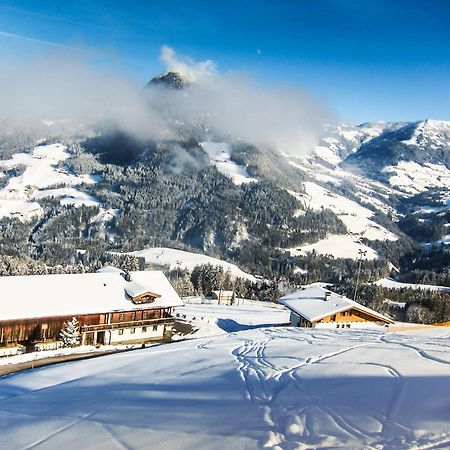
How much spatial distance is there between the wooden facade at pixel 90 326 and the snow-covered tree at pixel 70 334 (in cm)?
90

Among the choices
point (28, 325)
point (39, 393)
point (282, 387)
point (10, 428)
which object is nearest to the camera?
point (10, 428)

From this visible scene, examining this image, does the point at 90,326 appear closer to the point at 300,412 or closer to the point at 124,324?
the point at 124,324

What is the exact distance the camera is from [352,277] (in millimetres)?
184625

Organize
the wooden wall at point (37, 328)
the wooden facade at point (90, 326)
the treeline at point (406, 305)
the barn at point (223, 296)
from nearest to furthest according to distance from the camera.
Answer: the wooden wall at point (37, 328) → the wooden facade at point (90, 326) → the treeline at point (406, 305) → the barn at point (223, 296)

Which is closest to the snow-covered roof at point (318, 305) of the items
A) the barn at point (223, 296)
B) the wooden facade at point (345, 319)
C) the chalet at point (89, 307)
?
the wooden facade at point (345, 319)

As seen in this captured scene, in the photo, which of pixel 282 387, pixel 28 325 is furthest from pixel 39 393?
pixel 28 325

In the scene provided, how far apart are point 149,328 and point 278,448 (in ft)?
152

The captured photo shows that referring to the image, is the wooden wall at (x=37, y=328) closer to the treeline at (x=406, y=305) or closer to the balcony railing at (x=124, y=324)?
the balcony railing at (x=124, y=324)

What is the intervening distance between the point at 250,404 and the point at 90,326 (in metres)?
39.6

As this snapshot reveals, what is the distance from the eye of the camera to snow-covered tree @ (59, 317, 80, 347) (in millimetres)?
45375

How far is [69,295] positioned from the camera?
49.0m

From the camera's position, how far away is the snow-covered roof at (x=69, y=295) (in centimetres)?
4509

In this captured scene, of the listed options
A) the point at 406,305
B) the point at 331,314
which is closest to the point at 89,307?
the point at 331,314

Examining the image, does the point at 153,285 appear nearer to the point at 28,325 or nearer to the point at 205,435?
the point at 28,325
